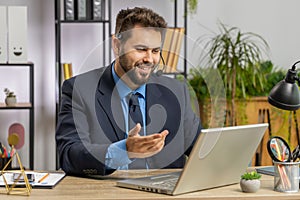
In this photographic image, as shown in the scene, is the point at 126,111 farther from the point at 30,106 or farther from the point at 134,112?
the point at 30,106

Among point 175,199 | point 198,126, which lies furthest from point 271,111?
point 175,199

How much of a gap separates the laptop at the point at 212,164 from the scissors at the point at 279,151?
2.3 inches

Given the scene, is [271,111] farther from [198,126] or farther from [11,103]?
[198,126]

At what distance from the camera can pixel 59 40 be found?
175 inches

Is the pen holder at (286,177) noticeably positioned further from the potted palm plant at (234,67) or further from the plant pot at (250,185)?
the potted palm plant at (234,67)

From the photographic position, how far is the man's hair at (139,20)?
231 cm

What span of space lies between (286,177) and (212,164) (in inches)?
9.7

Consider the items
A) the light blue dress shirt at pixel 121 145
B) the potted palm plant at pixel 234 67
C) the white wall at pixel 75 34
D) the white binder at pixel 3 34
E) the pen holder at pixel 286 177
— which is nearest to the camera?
the pen holder at pixel 286 177

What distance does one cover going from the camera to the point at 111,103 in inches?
97.0

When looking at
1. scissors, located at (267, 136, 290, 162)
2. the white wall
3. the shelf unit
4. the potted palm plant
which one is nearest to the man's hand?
scissors, located at (267, 136, 290, 162)

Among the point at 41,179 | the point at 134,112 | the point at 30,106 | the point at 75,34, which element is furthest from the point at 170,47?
the point at 75,34

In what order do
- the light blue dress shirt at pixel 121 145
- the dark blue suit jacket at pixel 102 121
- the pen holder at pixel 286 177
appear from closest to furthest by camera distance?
the pen holder at pixel 286 177, the light blue dress shirt at pixel 121 145, the dark blue suit jacket at pixel 102 121

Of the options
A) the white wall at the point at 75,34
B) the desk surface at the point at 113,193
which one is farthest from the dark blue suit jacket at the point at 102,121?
the white wall at the point at 75,34

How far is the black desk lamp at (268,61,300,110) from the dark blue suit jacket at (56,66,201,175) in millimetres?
393
